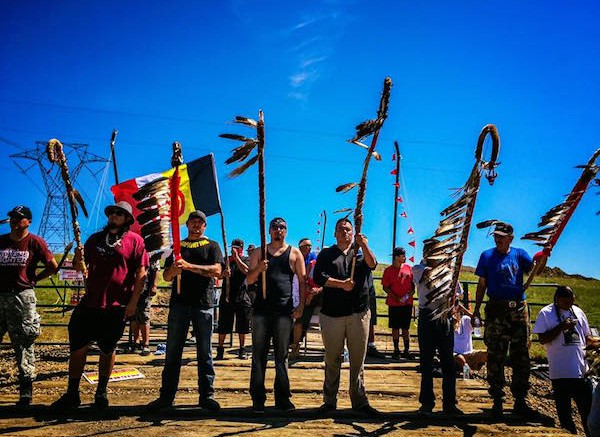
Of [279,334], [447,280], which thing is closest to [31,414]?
[279,334]

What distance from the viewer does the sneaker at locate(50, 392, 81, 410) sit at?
4.43 m

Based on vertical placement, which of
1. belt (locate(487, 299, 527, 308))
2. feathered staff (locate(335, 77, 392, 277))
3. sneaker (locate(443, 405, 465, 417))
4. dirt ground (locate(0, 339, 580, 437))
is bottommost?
dirt ground (locate(0, 339, 580, 437))

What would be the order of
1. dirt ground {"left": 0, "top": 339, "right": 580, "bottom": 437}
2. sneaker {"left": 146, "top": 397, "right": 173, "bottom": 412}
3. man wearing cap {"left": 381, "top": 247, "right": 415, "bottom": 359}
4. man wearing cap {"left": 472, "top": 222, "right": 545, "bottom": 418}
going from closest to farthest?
dirt ground {"left": 0, "top": 339, "right": 580, "bottom": 437} → sneaker {"left": 146, "top": 397, "right": 173, "bottom": 412} → man wearing cap {"left": 472, "top": 222, "right": 545, "bottom": 418} → man wearing cap {"left": 381, "top": 247, "right": 415, "bottom": 359}

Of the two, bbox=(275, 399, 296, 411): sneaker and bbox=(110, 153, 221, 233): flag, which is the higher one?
bbox=(110, 153, 221, 233): flag

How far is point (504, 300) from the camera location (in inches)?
199

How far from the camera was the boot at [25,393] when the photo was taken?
459 cm

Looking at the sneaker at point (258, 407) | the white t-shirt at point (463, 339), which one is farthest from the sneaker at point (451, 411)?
the white t-shirt at point (463, 339)

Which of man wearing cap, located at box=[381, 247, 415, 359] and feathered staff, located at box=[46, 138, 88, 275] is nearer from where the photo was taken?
feathered staff, located at box=[46, 138, 88, 275]

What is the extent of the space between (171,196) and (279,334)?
6.87 feet

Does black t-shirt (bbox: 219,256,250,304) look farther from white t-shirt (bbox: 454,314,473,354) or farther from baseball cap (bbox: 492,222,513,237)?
baseball cap (bbox: 492,222,513,237)

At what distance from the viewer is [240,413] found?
180 inches

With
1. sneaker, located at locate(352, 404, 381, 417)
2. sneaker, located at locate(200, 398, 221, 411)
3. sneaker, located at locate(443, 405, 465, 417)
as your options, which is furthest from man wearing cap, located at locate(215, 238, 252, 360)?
sneaker, located at locate(443, 405, 465, 417)

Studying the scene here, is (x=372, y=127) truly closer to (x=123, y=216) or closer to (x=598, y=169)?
(x=598, y=169)

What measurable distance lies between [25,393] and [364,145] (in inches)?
185
